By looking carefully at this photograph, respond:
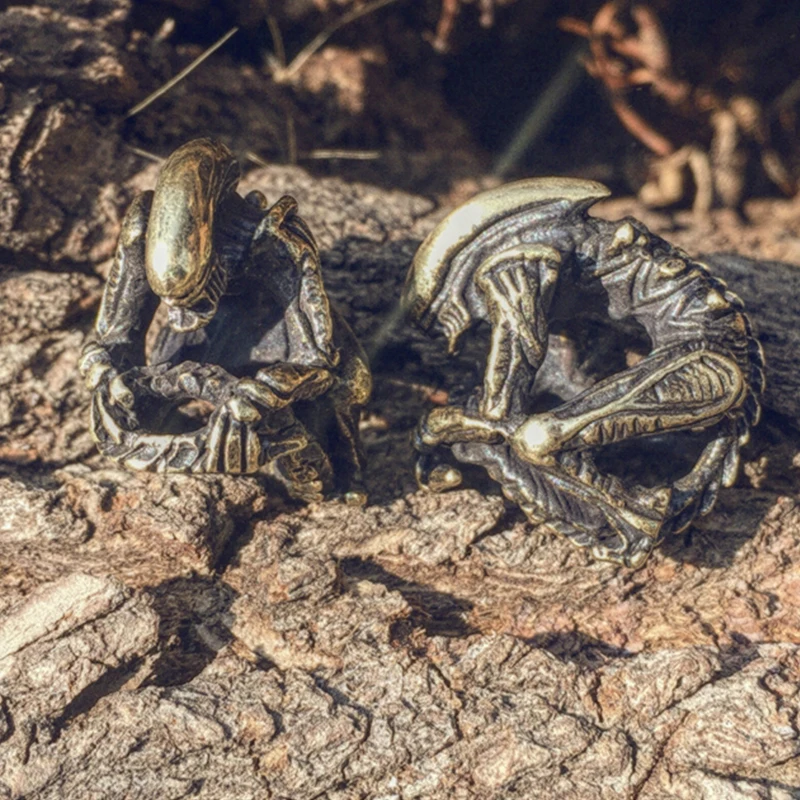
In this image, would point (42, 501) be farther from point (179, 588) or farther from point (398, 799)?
point (398, 799)

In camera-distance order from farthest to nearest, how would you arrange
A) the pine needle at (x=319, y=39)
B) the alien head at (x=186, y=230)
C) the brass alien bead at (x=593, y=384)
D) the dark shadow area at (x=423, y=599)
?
the pine needle at (x=319, y=39), the dark shadow area at (x=423, y=599), the brass alien bead at (x=593, y=384), the alien head at (x=186, y=230)

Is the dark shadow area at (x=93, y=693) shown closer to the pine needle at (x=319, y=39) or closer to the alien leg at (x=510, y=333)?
the alien leg at (x=510, y=333)

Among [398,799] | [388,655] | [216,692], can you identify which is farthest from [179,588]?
[398,799]

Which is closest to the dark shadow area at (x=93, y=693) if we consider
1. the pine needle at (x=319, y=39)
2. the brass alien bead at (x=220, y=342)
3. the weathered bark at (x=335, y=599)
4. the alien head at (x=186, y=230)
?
the weathered bark at (x=335, y=599)

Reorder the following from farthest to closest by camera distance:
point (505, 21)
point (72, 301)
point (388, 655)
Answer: point (505, 21) < point (72, 301) < point (388, 655)

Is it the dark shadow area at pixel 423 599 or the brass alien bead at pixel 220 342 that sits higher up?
the brass alien bead at pixel 220 342

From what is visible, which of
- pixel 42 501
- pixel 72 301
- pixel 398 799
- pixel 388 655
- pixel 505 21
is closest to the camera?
pixel 398 799

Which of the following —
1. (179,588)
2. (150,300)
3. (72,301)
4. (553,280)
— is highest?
(553,280)
